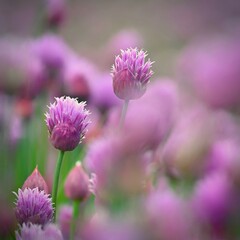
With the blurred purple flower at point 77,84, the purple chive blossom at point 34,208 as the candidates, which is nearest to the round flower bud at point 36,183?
the purple chive blossom at point 34,208

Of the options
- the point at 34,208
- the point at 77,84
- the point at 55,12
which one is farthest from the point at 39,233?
the point at 55,12

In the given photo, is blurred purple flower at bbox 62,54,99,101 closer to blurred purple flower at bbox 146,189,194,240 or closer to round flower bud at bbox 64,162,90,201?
round flower bud at bbox 64,162,90,201

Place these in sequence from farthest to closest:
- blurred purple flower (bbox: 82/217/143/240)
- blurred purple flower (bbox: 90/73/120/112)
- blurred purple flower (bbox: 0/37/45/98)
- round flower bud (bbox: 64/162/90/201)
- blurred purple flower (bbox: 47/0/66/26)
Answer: blurred purple flower (bbox: 47/0/66/26), blurred purple flower (bbox: 90/73/120/112), blurred purple flower (bbox: 0/37/45/98), round flower bud (bbox: 64/162/90/201), blurred purple flower (bbox: 82/217/143/240)

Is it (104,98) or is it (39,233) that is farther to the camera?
(104,98)

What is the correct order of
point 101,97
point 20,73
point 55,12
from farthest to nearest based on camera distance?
point 55,12
point 101,97
point 20,73

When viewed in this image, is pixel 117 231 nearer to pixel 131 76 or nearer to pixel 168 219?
pixel 168 219

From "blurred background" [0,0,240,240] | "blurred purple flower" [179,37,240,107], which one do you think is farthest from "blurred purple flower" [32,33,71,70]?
"blurred purple flower" [179,37,240,107]

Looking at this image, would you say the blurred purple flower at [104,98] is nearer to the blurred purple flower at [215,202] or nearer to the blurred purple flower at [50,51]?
the blurred purple flower at [50,51]
